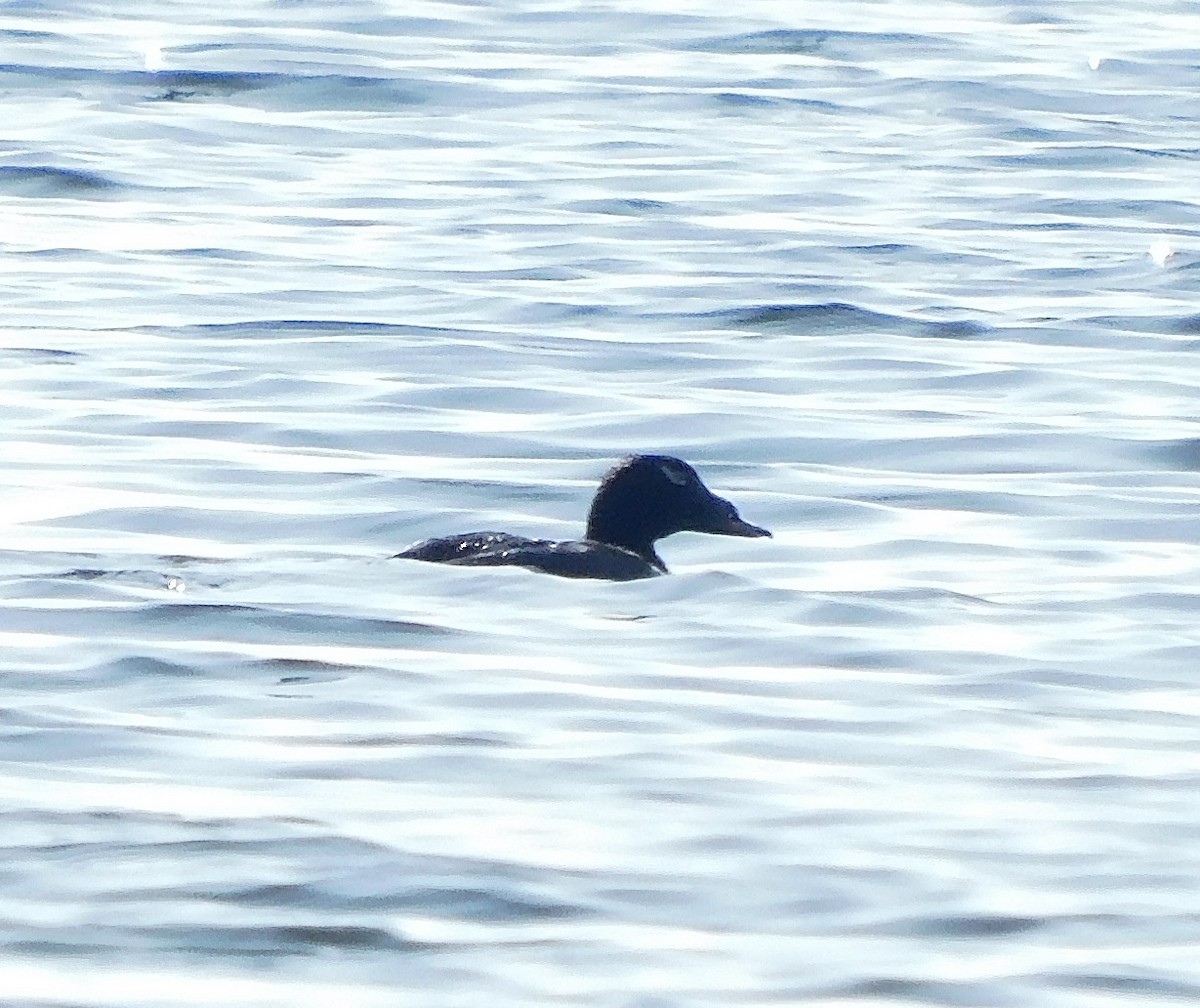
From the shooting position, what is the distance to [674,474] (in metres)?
12.2

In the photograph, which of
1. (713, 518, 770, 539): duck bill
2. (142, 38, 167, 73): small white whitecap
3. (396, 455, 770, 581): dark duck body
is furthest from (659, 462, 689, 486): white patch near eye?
(142, 38, 167, 73): small white whitecap

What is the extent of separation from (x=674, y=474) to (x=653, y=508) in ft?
0.64

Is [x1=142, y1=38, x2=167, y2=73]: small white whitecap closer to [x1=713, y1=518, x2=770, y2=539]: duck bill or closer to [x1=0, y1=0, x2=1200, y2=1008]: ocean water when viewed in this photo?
[x1=0, y1=0, x2=1200, y2=1008]: ocean water

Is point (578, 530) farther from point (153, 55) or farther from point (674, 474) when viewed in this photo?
point (153, 55)

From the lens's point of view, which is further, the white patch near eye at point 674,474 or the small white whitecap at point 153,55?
the small white whitecap at point 153,55

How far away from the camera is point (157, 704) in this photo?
30.7ft

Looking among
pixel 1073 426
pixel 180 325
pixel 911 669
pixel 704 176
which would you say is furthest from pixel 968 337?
pixel 911 669

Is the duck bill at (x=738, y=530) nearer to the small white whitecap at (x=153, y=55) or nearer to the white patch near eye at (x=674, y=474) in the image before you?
the white patch near eye at (x=674, y=474)

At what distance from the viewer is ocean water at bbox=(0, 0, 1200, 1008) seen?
293 inches

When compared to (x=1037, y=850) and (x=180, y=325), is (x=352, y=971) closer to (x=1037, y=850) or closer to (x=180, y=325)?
(x=1037, y=850)

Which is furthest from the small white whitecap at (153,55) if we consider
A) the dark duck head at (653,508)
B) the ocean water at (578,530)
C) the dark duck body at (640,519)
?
the dark duck head at (653,508)

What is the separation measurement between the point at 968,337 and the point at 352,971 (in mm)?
10436

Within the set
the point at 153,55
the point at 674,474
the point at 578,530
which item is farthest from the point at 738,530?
the point at 153,55

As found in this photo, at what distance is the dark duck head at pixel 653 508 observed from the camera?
12.0 meters
